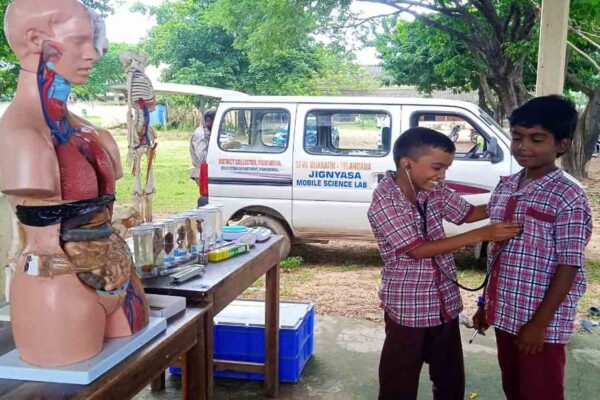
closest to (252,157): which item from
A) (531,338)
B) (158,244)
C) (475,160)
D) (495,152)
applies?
(475,160)

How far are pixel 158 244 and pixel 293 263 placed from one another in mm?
3927

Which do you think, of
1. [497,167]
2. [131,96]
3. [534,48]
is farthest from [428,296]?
[534,48]

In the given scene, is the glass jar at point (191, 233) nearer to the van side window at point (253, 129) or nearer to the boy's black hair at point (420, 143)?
the boy's black hair at point (420, 143)

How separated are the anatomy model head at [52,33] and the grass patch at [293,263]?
15.2 ft

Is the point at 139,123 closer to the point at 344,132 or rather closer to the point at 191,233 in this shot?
the point at 191,233

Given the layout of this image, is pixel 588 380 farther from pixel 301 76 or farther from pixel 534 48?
pixel 301 76

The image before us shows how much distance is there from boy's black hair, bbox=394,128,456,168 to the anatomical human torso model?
121cm

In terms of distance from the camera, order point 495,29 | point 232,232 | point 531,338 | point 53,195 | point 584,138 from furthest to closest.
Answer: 1. point 584,138
2. point 495,29
3. point 232,232
4. point 531,338
5. point 53,195

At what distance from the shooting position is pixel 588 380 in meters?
3.28

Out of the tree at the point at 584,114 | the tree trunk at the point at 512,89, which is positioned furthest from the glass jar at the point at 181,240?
the tree at the point at 584,114

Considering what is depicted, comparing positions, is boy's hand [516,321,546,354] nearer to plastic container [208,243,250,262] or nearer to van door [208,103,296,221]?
plastic container [208,243,250,262]

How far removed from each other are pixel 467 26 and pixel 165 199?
243 inches

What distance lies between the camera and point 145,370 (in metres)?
1.44

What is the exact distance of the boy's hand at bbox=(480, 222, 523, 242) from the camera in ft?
6.50
